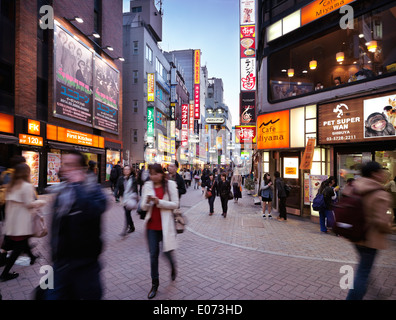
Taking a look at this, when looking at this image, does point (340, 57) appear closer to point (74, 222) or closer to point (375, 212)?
point (375, 212)

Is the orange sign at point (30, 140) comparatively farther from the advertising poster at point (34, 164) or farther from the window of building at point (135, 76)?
the window of building at point (135, 76)

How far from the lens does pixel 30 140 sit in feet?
47.6

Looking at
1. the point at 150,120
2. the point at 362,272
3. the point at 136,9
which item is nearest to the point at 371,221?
the point at 362,272

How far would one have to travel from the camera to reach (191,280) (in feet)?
13.5

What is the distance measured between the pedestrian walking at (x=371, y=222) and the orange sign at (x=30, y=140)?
16.4m

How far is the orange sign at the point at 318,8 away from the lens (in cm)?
901

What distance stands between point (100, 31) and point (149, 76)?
8.14 m

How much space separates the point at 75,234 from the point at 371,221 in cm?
340

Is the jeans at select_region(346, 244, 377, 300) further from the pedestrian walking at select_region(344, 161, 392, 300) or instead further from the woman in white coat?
the woman in white coat

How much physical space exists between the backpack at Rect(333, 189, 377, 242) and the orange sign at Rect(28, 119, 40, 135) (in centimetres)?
1669

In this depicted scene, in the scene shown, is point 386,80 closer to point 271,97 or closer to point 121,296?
point 271,97

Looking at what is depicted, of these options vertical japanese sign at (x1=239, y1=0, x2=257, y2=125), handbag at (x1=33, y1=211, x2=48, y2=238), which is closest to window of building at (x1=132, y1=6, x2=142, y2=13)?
vertical japanese sign at (x1=239, y1=0, x2=257, y2=125)

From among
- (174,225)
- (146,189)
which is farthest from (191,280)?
(146,189)

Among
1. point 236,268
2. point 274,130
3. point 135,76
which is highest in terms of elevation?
point 135,76
